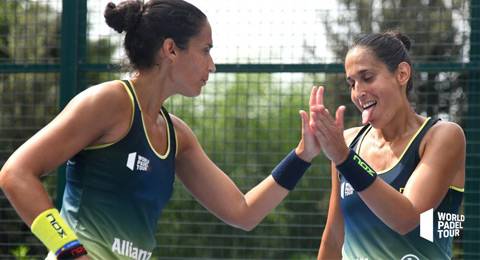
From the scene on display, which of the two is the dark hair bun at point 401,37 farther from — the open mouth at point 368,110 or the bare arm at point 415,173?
the bare arm at point 415,173

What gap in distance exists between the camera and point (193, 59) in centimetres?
335

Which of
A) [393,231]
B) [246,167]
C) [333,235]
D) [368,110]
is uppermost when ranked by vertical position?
[368,110]

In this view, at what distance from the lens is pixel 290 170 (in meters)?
3.53

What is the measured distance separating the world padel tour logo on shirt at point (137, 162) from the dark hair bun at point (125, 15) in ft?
1.82

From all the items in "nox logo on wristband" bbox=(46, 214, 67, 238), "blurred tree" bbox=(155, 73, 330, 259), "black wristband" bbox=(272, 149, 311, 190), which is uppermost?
"black wristband" bbox=(272, 149, 311, 190)

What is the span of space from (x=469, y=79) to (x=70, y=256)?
3763 mm

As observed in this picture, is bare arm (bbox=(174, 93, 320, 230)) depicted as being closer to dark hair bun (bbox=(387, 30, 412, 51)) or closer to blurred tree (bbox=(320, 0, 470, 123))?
dark hair bun (bbox=(387, 30, 412, 51))

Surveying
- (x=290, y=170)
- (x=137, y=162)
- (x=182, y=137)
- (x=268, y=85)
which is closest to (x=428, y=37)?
(x=268, y=85)

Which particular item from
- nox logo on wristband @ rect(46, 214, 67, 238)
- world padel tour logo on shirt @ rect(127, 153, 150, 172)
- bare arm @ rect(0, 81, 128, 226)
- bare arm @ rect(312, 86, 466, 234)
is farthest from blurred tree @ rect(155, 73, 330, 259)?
nox logo on wristband @ rect(46, 214, 67, 238)

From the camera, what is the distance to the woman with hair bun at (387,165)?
3.17 m


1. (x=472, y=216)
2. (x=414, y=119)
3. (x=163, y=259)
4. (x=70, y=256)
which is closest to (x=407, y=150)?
(x=414, y=119)

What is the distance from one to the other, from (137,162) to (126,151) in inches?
2.5

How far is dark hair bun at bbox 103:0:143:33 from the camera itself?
10.7ft

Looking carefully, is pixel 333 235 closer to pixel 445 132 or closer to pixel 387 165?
pixel 387 165
